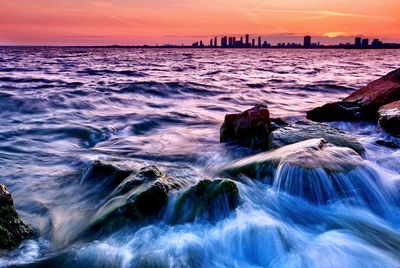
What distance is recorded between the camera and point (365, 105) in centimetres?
958

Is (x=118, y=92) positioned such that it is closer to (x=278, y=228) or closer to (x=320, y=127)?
(x=320, y=127)

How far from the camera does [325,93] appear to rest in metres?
17.6

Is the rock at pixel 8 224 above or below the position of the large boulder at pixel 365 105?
below

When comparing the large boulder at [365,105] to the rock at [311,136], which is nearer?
the rock at [311,136]

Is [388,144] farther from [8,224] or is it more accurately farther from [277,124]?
[8,224]

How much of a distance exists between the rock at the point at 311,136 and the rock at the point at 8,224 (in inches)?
144

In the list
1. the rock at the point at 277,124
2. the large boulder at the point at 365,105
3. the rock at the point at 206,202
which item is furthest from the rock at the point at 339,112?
the rock at the point at 206,202

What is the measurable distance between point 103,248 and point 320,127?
4.39m

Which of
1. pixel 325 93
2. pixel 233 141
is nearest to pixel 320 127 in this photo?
pixel 233 141

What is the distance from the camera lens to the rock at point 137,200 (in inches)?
168

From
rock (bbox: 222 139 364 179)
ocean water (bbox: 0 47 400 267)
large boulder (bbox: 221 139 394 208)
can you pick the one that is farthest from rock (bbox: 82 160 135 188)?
large boulder (bbox: 221 139 394 208)

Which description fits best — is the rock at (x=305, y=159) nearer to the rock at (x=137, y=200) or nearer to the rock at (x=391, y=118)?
the rock at (x=137, y=200)

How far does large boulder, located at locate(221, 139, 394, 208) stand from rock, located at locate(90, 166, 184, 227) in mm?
1324

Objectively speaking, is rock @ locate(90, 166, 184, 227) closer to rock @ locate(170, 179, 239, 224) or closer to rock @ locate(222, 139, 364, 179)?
rock @ locate(170, 179, 239, 224)
